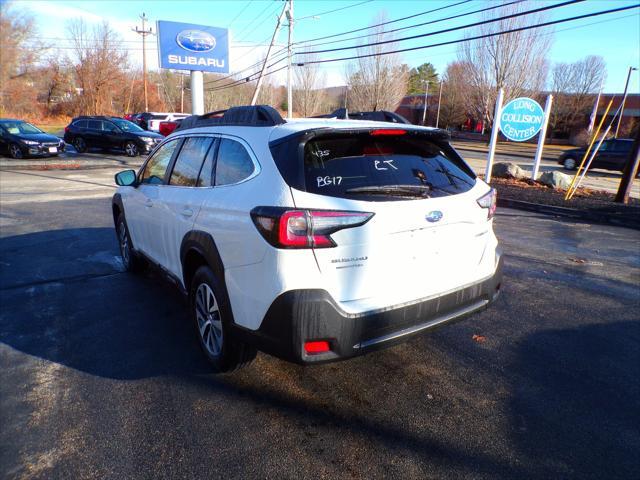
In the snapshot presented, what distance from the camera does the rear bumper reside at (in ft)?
7.84

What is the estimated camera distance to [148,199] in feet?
13.8

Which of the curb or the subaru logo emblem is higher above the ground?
the subaru logo emblem

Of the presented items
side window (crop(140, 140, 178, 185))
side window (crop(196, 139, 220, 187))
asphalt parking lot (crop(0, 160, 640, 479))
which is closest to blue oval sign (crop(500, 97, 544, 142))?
asphalt parking lot (crop(0, 160, 640, 479))

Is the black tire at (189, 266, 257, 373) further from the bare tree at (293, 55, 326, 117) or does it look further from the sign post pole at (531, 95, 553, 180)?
the bare tree at (293, 55, 326, 117)

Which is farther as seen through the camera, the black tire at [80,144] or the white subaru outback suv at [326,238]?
the black tire at [80,144]

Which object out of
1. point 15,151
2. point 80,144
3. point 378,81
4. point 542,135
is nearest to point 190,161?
point 542,135

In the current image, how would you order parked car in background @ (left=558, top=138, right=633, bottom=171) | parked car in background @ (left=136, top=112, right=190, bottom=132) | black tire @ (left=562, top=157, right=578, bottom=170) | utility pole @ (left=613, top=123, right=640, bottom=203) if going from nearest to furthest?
utility pole @ (left=613, top=123, right=640, bottom=203) < parked car in background @ (left=558, top=138, right=633, bottom=171) < black tire @ (left=562, top=157, right=578, bottom=170) < parked car in background @ (left=136, top=112, right=190, bottom=132)

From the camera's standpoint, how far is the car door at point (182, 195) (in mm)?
3285

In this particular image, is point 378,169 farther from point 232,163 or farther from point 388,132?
point 232,163

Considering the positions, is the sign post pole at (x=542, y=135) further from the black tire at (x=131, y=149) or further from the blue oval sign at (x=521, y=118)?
the black tire at (x=131, y=149)

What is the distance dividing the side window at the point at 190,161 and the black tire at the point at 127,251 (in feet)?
5.44

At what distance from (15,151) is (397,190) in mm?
20262

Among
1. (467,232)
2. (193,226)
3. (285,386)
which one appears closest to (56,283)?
(193,226)

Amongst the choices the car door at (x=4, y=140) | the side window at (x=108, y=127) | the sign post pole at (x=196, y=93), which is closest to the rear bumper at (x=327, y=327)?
the car door at (x=4, y=140)
